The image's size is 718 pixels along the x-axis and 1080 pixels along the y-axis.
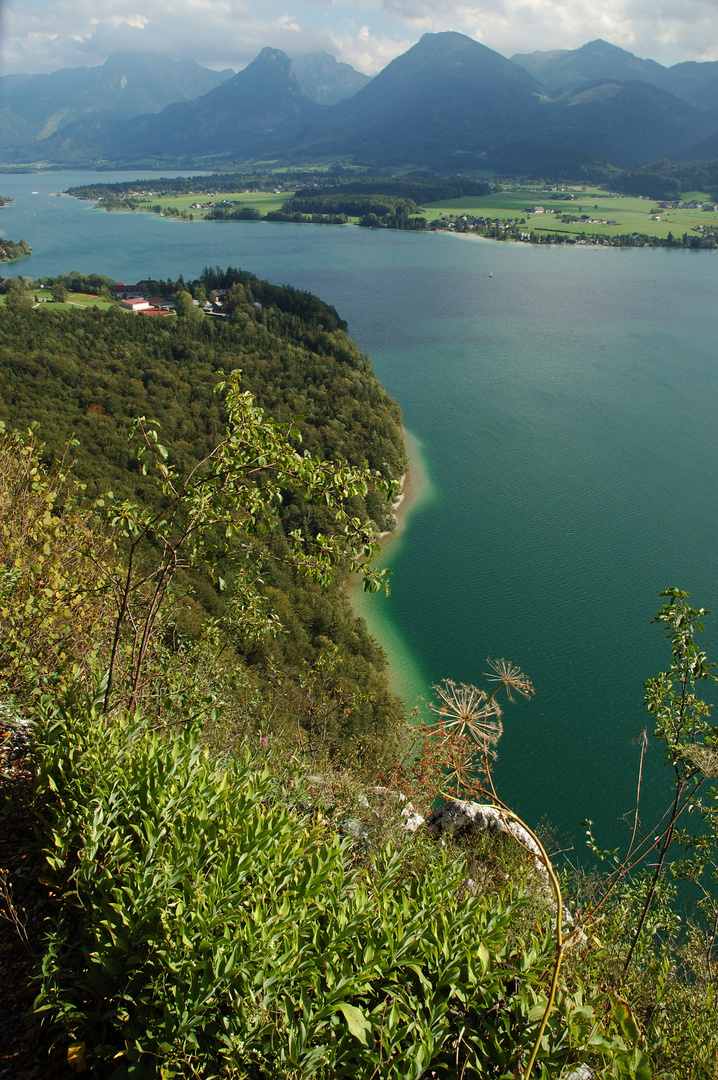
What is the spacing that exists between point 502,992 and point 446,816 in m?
2.56

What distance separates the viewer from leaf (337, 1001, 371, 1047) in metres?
1.71

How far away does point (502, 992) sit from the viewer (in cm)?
190

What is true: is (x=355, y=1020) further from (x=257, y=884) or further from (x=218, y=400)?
(x=218, y=400)

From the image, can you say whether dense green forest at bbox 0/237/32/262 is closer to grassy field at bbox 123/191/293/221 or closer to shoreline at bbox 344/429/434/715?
grassy field at bbox 123/191/293/221

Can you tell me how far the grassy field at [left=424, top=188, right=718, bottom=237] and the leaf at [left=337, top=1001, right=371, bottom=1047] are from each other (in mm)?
79959

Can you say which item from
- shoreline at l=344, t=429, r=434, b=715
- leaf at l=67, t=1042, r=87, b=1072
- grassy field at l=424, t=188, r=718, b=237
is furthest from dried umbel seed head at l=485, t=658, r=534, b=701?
grassy field at l=424, t=188, r=718, b=237

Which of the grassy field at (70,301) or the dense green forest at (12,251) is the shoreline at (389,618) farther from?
the dense green forest at (12,251)

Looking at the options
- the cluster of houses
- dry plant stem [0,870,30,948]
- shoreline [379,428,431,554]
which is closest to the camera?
dry plant stem [0,870,30,948]

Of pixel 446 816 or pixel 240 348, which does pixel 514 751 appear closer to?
pixel 446 816

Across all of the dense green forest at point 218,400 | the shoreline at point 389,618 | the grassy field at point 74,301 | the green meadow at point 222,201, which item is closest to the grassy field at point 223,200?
the green meadow at point 222,201

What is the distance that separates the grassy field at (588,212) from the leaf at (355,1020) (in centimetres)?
7996

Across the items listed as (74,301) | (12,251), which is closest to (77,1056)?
(74,301)

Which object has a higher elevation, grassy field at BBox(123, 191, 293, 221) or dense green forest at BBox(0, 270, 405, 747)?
grassy field at BBox(123, 191, 293, 221)

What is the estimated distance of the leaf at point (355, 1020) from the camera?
5.62 ft
